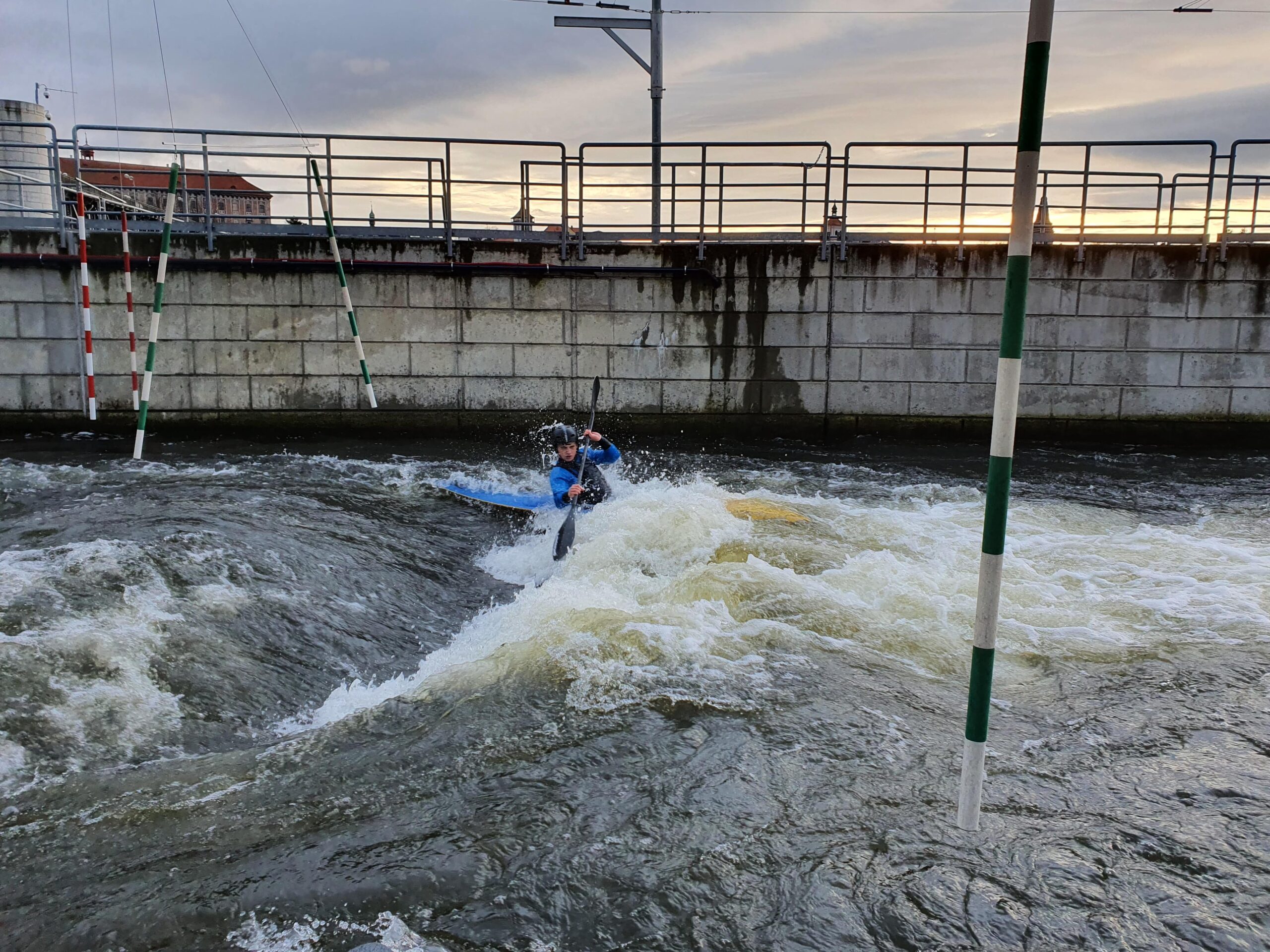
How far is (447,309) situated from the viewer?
1164 centimetres

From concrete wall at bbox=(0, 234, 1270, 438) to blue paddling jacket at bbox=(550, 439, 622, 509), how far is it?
3113mm

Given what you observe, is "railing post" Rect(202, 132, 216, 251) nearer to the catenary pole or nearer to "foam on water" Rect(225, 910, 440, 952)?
the catenary pole

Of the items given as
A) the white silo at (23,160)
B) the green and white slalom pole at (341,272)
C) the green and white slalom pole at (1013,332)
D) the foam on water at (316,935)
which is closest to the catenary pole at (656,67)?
the green and white slalom pole at (341,272)

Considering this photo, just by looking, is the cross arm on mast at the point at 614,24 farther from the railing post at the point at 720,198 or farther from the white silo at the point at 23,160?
the white silo at the point at 23,160

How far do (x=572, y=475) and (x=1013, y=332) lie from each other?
5896 millimetres

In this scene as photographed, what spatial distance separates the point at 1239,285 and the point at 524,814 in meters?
12.7

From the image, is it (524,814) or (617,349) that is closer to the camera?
(524,814)

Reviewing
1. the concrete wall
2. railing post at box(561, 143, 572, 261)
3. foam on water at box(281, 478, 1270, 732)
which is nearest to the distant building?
the concrete wall

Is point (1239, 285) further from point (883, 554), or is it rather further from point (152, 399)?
point (152, 399)

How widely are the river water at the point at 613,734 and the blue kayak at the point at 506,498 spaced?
645mm

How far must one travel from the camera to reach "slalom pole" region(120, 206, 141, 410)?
985cm

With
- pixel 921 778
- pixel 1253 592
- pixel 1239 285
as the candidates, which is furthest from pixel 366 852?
pixel 1239 285

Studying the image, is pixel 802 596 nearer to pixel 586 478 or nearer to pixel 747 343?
pixel 586 478

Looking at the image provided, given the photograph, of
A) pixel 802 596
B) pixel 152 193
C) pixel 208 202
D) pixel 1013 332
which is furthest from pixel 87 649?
pixel 152 193
